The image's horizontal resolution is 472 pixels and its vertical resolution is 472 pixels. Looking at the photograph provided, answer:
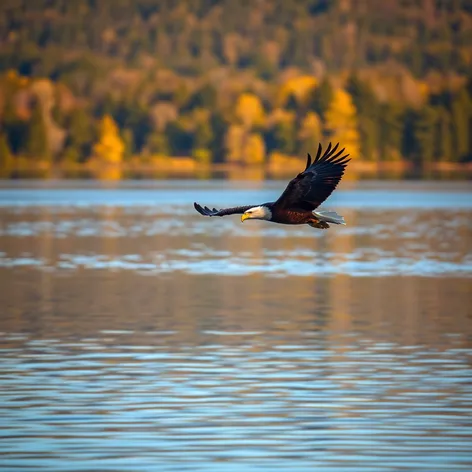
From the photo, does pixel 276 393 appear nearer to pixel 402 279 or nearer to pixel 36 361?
pixel 36 361

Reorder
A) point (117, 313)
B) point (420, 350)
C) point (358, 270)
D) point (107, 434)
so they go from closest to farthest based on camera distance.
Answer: point (107, 434), point (420, 350), point (117, 313), point (358, 270)

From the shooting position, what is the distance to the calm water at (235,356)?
1711cm

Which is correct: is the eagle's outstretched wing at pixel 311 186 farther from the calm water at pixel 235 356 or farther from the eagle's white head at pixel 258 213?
the calm water at pixel 235 356

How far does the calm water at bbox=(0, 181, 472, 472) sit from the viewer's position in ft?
56.1

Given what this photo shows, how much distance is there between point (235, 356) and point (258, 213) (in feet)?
11.9

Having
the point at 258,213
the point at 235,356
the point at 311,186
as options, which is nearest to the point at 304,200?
the point at 311,186

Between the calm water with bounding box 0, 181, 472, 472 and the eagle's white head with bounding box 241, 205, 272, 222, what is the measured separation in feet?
7.49

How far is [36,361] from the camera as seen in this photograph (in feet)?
77.0

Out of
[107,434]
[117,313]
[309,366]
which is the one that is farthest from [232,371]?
[117,313]

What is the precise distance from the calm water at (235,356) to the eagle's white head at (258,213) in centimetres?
228

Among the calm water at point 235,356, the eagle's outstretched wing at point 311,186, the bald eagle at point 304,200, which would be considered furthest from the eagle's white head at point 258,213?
the calm water at point 235,356

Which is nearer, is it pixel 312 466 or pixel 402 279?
pixel 312 466

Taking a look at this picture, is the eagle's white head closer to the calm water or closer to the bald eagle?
the bald eagle

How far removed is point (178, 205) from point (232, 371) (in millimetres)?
66245
